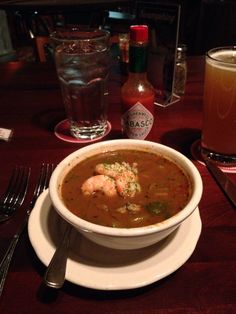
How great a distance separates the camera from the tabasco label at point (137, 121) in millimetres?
1285

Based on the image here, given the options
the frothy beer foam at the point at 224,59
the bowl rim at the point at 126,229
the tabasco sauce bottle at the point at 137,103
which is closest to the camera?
the bowl rim at the point at 126,229

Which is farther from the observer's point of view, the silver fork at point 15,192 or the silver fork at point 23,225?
the silver fork at point 15,192

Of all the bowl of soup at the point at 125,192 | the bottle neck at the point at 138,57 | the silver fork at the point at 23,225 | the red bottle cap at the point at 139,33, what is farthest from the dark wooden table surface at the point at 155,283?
the red bottle cap at the point at 139,33

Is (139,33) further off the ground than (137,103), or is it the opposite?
(139,33)

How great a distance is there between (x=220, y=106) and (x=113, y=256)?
696 mm

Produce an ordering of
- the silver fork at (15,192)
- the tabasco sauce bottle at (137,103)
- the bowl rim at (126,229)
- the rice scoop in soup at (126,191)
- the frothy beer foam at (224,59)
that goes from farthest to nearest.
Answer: the tabasco sauce bottle at (137,103)
the frothy beer foam at (224,59)
the silver fork at (15,192)
the rice scoop in soup at (126,191)
the bowl rim at (126,229)

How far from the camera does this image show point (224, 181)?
108cm

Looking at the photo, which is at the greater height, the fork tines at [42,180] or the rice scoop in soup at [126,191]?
the rice scoop in soup at [126,191]

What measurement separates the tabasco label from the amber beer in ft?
0.75

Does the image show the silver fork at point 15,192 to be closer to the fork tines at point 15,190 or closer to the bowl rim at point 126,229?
the fork tines at point 15,190

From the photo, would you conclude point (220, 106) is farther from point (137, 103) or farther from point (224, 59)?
point (137, 103)

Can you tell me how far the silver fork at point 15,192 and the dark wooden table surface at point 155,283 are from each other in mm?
21

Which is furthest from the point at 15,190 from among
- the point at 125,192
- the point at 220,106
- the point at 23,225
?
the point at 220,106

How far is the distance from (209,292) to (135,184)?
0.33 meters
